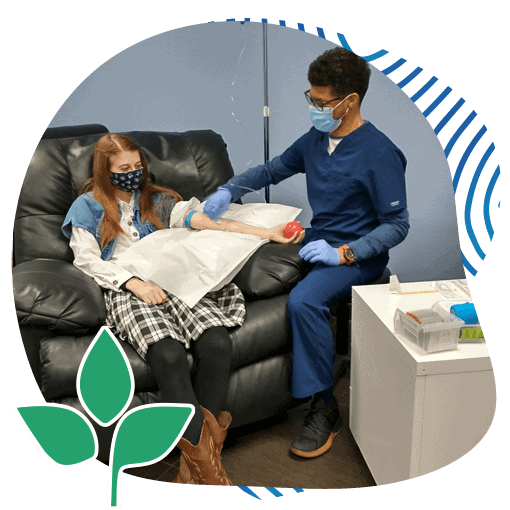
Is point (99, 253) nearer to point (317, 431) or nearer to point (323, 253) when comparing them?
point (323, 253)

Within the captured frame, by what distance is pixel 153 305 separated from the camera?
1.37 metres

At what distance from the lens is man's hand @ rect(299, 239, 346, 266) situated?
1.34 meters

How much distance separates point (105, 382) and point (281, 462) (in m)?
0.48

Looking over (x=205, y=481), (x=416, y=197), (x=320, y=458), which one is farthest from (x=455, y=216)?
(x=205, y=481)

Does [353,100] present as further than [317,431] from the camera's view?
No

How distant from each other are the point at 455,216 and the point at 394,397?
43 centimetres

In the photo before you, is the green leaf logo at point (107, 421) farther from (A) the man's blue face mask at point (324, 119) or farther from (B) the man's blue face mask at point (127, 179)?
(A) the man's blue face mask at point (324, 119)

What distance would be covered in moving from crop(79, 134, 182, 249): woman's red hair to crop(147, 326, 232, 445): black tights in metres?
0.30

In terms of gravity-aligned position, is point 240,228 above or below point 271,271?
above

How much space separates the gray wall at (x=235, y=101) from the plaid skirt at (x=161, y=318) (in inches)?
13.8

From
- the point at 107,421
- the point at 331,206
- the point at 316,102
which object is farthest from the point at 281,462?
the point at 316,102

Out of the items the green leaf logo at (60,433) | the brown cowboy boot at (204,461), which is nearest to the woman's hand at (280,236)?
the brown cowboy boot at (204,461)

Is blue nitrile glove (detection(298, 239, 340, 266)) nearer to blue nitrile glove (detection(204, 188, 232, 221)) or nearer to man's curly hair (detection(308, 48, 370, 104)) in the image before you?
blue nitrile glove (detection(204, 188, 232, 221))

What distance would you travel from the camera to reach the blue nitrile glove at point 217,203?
1386 mm
